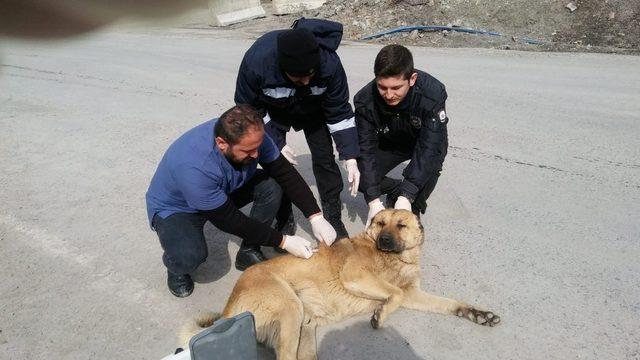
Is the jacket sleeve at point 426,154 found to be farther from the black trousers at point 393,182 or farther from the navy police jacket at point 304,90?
the navy police jacket at point 304,90

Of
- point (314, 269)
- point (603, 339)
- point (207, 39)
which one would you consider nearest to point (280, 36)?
point (314, 269)

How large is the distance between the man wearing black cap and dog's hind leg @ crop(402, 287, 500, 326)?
102cm

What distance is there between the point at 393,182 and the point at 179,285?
6.96ft

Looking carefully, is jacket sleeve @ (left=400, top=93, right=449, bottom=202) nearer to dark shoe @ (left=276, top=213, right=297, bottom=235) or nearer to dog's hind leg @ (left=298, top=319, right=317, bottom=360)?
dark shoe @ (left=276, top=213, right=297, bottom=235)

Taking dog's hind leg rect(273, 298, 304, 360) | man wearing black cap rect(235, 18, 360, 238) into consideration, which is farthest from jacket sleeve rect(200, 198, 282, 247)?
man wearing black cap rect(235, 18, 360, 238)

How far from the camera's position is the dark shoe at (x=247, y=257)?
3.85m

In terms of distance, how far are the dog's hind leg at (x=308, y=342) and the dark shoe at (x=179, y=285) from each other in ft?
3.32

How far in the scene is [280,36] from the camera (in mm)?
3375

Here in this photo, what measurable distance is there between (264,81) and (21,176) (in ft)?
12.9

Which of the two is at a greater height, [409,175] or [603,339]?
[409,175]

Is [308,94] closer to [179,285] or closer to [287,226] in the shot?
[287,226]

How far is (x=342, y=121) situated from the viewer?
410 cm

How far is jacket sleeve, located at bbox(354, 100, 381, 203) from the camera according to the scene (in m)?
4.01

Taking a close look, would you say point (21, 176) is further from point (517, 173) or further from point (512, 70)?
point (512, 70)
